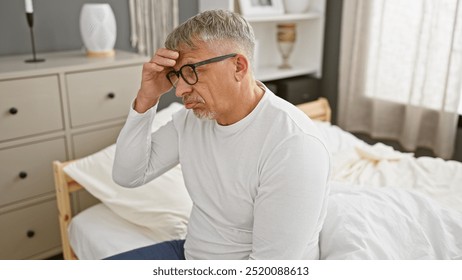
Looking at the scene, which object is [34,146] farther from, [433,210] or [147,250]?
[433,210]

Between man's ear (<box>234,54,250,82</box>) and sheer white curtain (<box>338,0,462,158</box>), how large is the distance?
1737 millimetres

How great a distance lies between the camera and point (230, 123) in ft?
3.67

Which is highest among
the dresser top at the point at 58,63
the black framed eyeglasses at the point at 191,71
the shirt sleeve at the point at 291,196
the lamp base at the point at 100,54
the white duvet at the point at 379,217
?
the black framed eyeglasses at the point at 191,71

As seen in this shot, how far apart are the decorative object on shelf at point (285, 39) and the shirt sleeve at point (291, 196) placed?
6.60 feet

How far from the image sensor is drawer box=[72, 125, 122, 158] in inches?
78.7

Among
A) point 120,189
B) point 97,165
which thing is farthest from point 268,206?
point 97,165

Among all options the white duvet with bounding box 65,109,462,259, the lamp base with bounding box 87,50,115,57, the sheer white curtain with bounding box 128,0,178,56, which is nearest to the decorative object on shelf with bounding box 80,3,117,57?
the lamp base with bounding box 87,50,115,57

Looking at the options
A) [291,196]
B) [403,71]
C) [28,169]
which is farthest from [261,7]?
[291,196]

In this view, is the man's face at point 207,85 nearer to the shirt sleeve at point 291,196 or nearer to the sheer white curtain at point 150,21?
the shirt sleeve at point 291,196

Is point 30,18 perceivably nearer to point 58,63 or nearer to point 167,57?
point 58,63

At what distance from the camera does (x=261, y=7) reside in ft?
8.93

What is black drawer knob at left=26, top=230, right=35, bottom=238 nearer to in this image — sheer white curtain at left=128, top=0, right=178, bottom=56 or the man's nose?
sheer white curtain at left=128, top=0, right=178, bottom=56

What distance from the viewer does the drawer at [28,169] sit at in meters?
1.84

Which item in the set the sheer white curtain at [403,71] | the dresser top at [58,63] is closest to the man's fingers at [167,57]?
the dresser top at [58,63]
